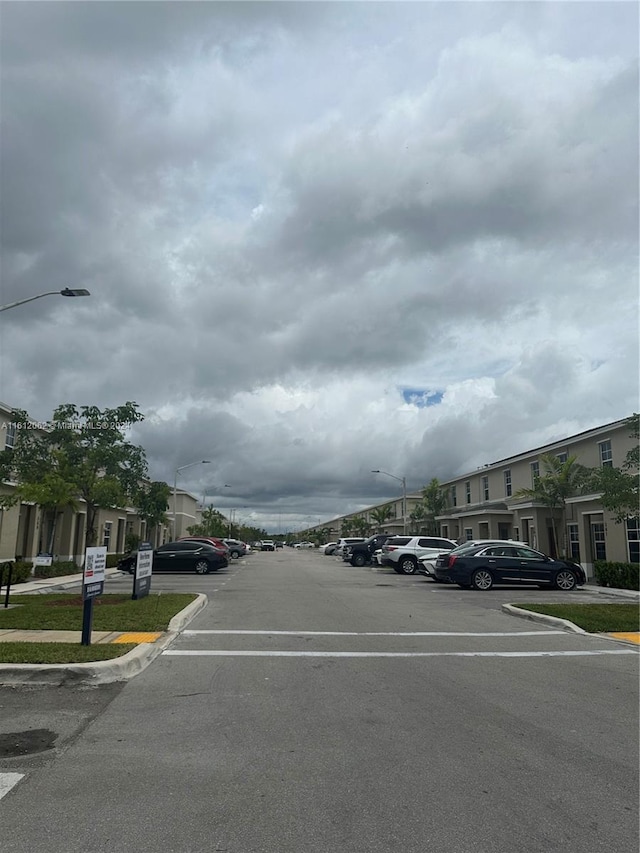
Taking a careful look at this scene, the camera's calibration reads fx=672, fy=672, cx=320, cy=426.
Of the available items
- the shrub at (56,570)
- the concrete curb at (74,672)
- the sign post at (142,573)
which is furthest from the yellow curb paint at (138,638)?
the shrub at (56,570)

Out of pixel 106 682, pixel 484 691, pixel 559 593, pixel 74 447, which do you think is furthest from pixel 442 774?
pixel 74 447

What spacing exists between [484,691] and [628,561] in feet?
68.6

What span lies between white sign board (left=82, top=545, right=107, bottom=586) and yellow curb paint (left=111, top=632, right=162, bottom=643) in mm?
995

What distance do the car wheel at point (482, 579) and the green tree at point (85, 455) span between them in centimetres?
1297

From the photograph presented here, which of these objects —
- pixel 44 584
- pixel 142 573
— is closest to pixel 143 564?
pixel 142 573

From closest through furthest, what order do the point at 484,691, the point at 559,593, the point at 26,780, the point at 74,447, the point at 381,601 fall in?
the point at 26,780 < the point at 484,691 < the point at 381,601 < the point at 559,593 < the point at 74,447

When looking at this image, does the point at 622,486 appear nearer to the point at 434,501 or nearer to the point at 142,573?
the point at 142,573

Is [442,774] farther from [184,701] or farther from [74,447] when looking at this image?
[74,447]

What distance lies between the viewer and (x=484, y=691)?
7.97 meters

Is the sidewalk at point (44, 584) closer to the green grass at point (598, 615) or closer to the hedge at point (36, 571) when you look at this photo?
the hedge at point (36, 571)

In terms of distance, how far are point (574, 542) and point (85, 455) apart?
2252cm

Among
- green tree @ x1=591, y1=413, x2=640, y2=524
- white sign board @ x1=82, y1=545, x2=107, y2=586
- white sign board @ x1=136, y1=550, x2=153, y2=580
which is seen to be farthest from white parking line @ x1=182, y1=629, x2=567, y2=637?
green tree @ x1=591, y1=413, x2=640, y2=524

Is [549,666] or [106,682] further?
[549,666]

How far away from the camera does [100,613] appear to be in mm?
13805
